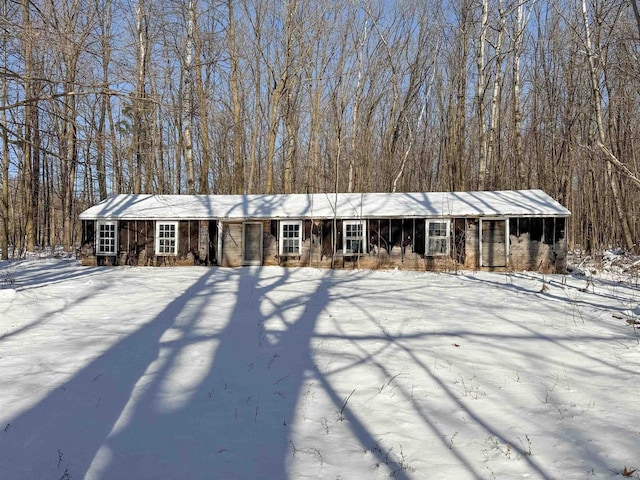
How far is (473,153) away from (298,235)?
20902 millimetres

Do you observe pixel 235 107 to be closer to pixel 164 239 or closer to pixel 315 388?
pixel 164 239

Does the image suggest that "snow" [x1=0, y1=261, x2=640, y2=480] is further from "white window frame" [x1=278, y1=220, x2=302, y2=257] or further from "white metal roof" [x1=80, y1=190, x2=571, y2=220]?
"white window frame" [x1=278, y1=220, x2=302, y2=257]

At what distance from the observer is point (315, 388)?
5910mm

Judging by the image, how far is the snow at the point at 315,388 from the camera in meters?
4.22

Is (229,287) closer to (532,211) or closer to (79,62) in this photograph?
(79,62)

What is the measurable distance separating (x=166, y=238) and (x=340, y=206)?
7.57 m

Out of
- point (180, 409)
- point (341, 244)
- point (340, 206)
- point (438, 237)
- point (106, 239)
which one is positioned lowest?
point (180, 409)

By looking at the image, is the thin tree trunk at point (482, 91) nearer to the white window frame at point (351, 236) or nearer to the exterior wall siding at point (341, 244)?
the exterior wall siding at point (341, 244)

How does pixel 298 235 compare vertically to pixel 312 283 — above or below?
above

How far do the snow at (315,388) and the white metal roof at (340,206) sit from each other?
6.87 meters

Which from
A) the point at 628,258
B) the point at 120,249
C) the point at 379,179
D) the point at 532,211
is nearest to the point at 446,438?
the point at 532,211

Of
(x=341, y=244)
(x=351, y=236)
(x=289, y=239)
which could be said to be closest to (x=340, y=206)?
(x=351, y=236)

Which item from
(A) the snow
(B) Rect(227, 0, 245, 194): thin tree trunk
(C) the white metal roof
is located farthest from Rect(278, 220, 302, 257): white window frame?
(B) Rect(227, 0, 245, 194): thin tree trunk

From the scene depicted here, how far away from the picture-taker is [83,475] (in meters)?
3.94
